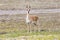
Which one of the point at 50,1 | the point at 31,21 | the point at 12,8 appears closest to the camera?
the point at 31,21

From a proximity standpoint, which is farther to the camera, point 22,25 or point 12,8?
point 12,8

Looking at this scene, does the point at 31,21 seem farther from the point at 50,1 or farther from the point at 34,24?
the point at 50,1

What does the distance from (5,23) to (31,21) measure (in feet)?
11.5

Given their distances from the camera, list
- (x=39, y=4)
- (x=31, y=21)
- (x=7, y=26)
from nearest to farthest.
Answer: (x=31, y=21), (x=7, y=26), (x=39, y=4)

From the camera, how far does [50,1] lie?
125ft

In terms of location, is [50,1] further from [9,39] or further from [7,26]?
[9,39]

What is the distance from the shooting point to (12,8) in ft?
105

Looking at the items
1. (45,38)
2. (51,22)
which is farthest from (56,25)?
(45,38)

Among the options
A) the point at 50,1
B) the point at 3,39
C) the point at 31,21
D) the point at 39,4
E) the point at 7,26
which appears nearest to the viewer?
the point at 3,39

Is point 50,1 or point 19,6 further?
point 50,1

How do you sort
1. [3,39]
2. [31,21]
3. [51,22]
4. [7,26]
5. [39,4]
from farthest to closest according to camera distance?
1. [39,4]
2. [51,22]
3. [7,26]
4. [31,21]
5. [3,39]

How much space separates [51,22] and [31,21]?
355 cm

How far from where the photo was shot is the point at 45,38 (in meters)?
15.0

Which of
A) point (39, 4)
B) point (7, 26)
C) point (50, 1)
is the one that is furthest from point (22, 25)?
point (50, 1)
